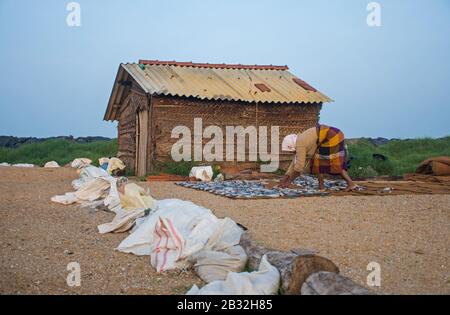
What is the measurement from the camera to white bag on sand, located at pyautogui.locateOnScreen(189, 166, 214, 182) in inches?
484

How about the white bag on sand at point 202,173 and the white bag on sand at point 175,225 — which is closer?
the white bag on sand at point 175,225

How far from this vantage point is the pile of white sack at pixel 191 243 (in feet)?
11.4

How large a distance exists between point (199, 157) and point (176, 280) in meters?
9.34

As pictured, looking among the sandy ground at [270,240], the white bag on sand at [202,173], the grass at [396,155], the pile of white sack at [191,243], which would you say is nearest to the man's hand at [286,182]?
the sandy ground at [270,240]

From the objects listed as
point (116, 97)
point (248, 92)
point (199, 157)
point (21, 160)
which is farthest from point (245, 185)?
point (21, 160)

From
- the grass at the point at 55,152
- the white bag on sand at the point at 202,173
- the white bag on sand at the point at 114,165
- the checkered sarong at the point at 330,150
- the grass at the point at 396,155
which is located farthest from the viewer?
the grass at the point at 55,152

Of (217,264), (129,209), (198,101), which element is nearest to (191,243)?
(217,264)

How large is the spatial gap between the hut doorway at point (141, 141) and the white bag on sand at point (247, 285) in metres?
10.6

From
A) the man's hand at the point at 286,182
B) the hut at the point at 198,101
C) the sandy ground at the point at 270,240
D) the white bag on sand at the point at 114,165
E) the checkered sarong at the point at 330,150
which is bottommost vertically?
the sandy ground at the point at 270,240

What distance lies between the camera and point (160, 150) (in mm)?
13070

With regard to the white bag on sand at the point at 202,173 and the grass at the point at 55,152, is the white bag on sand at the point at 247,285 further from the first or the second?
the grass at the point at 55,152

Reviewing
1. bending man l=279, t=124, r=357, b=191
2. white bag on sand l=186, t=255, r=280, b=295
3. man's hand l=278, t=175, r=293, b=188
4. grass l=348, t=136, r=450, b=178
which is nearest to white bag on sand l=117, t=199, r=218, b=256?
white bag on sand l=186, t=255, r=280, b=295

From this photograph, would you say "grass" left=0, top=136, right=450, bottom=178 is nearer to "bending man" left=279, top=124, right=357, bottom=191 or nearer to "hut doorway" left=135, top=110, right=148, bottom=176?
"hut doorway" left=135, top=110, right=148, bottom=176

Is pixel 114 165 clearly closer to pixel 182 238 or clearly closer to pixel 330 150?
pixel 330 150
